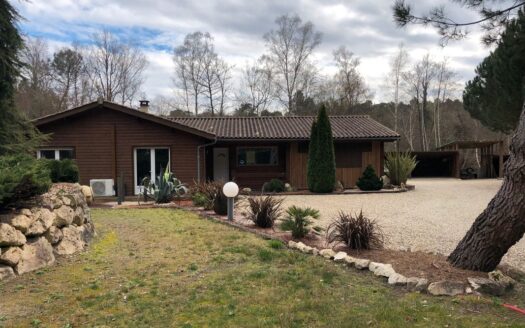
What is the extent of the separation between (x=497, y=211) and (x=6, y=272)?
5377 mm

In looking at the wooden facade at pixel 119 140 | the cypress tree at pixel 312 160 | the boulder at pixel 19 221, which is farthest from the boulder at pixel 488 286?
the cypress tree at pixel 312 160

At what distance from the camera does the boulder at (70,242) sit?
5951 millimetres

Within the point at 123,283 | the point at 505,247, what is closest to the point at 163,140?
the point at 123,283

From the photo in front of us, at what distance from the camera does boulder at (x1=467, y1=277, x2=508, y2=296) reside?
447cm

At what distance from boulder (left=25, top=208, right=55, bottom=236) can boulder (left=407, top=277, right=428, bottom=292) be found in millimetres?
A: 4382

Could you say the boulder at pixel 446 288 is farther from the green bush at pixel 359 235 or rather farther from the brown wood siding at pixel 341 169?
the brown wood siding at pixel 341 169

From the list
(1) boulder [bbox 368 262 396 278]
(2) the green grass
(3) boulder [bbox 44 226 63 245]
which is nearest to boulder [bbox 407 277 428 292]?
(2) the green grass

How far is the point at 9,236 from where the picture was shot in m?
4.82

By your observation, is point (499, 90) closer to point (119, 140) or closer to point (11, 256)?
point (119, 140)

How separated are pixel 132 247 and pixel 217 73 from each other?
3150 cm

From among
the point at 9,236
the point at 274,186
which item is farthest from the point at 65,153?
the point at 9,236

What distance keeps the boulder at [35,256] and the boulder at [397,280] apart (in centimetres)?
403

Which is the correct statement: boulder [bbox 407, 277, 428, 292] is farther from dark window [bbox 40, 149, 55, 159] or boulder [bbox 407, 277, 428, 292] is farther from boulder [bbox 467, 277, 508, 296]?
dark window [bbox 40, 149, 55, 159]

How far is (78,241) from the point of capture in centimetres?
645
